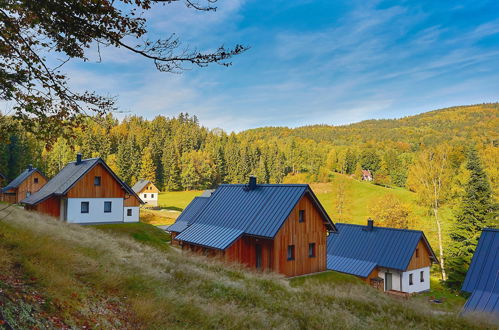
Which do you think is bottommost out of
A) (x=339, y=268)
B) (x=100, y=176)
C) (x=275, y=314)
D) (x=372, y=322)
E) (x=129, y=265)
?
(x=339, y=268)

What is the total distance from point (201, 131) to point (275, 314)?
150 m

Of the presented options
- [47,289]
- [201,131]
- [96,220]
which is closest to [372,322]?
[47,289]

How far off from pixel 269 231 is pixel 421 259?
63.9 feet

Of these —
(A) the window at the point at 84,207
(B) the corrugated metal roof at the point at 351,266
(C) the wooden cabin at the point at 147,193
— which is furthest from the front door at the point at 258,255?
(C) the wooden cabin at the point at 147,193

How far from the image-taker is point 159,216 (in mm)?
65500

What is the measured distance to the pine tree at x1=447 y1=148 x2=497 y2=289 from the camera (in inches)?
1275

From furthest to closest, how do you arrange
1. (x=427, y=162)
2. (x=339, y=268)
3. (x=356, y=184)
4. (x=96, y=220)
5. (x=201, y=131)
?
1. (x=201, y=131)
2. (x=356, y=184)
3. (x=427, y=162)
4. (x=96, y=220)
5. (x=339, y=268)

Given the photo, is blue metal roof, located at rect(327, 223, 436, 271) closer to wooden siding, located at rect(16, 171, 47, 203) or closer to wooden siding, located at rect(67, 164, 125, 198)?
wooden siding, located at rect(67, 164, 125, 198)

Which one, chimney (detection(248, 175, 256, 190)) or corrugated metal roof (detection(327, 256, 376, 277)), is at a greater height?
chimney (detection(248, 175, 256, 190))

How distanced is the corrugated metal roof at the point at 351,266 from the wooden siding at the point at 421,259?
Result: 3812mm

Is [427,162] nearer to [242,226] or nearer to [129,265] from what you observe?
[242,226]

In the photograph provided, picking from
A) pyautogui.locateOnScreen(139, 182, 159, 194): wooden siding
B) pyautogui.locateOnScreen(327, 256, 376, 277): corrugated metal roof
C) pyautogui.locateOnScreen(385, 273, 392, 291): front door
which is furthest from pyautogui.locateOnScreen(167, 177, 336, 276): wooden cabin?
pyautogui.locateOnScreen(139, 182, 159, 194): wooden siding

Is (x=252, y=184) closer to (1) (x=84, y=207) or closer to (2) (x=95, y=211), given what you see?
(2) (x=95, y=211)

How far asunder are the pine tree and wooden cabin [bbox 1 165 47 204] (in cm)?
6154
